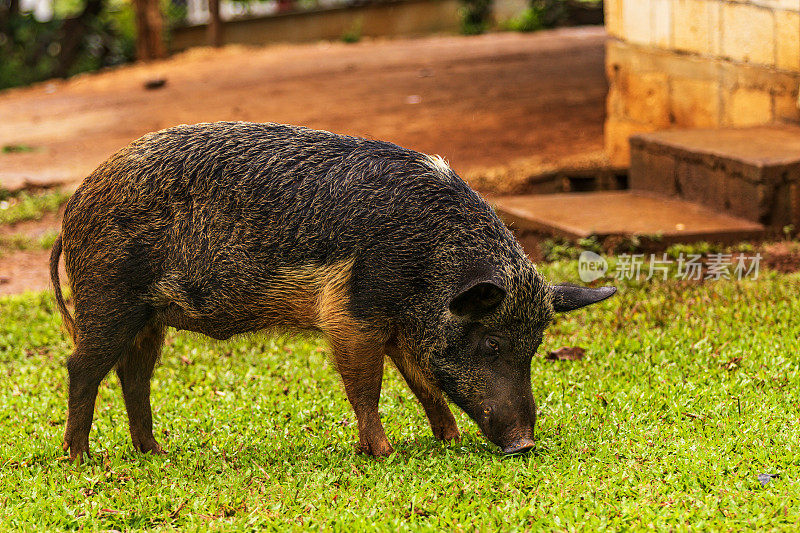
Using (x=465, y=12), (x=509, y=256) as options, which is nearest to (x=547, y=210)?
(x=509, y=256)

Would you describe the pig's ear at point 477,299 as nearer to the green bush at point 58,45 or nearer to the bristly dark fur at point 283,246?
the bristly dark fur at point 283,246

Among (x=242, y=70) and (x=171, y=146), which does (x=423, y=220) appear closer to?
(x=171, y=146)

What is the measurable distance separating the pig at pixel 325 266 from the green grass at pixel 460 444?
0.32 m

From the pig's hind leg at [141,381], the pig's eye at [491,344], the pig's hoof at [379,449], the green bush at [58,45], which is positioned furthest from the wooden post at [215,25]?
the pig's eye at [491,344]

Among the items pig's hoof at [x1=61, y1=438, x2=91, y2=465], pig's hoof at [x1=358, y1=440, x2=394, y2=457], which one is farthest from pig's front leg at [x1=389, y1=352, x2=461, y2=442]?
pig's hoof at [x1=61, y1=438, x2=91, y2=465]

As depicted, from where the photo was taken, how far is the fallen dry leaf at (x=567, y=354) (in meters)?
5.80

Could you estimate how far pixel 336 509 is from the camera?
3.88 meters

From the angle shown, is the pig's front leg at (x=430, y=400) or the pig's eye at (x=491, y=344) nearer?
the pig's eye at (x=491, y=344)

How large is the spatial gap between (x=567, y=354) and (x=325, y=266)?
2.20 meters

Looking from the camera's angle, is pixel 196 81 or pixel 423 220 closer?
pixel 423 220

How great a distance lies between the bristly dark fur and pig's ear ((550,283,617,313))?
0.28 feet

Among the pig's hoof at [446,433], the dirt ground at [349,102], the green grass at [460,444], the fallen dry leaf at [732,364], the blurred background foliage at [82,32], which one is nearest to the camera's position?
the green grass at [460,444]

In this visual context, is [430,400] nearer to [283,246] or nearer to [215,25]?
[283,246]

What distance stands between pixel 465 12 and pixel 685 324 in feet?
69.4
